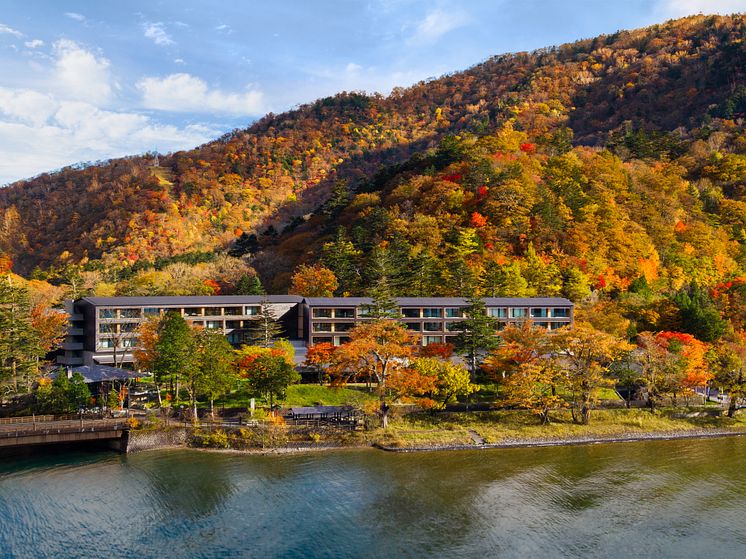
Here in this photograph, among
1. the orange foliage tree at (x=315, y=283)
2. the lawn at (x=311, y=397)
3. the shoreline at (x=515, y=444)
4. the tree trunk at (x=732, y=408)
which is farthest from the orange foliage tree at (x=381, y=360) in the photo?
the tree trunk at (x=732, y=408)

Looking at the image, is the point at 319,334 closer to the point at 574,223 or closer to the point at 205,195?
the point at 574,223

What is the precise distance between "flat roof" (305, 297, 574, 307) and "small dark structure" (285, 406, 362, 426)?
16427 mm

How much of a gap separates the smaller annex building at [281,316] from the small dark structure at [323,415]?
1511 centimetres

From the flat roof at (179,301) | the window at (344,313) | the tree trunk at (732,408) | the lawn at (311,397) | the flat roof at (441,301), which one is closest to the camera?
the lawn at (311,397)

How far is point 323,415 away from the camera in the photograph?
144 ft

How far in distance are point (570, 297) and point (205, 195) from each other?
97.7 m

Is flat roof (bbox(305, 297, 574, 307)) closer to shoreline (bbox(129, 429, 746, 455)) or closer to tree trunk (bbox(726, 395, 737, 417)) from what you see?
tree trunk (bbox(726, 395, 737, 417))

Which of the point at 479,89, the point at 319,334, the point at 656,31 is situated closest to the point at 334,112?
the point at 479,89

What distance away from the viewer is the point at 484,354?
54469mm

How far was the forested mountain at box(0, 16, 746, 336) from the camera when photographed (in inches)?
2928

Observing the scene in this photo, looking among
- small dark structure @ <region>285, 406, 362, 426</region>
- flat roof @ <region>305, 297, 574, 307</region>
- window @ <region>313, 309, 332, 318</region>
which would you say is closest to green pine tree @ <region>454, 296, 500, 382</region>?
flat roof @ <region>305, 297, 574, 307</region>

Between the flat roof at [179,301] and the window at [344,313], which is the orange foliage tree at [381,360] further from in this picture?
the flat roof at [179,301]

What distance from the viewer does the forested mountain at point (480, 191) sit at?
244 ft

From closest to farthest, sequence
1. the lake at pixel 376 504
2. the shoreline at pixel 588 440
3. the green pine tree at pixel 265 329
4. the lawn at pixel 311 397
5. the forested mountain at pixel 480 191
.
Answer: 1. the lake at pixel 376 504
2. the shoreline at pixel 588 440
3. the lawn at pixel 311 397
4. the green pine tree at pixel 265 329
5. the forested mountain at pixel 480 191
